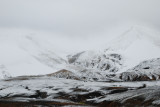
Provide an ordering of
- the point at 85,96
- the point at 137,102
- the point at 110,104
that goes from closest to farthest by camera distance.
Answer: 1. the point at 137,102
2. the point at 110,104
3. the point at 85,96

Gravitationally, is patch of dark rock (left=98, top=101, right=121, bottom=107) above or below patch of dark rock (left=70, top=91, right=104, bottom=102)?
below

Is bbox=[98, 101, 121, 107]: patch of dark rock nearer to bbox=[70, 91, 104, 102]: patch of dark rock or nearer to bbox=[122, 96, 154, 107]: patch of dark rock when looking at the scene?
bbox=[122, 96, 154, 107]: patch of dark rock

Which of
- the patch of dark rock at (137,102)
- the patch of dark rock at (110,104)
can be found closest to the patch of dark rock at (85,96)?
the patch of dark rock at (110,104)

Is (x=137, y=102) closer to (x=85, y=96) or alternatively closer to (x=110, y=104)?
(x=110, y=104)

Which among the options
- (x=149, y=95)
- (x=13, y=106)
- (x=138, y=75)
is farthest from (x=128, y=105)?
(x=138, y=75)

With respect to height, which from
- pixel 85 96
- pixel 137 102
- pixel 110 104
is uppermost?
pixel 85 96

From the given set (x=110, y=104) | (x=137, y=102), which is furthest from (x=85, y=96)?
(x=137, y=102)

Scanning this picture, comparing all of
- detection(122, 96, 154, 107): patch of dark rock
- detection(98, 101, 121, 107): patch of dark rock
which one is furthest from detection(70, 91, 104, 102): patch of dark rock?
detection(122, 96, 154, 107): patch of dark rock

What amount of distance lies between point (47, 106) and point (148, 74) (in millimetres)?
148437

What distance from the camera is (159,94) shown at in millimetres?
56094

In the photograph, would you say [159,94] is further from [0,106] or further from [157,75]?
[157,75]

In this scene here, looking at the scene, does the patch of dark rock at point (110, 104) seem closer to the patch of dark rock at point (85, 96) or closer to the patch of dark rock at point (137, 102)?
the patch of dark rock at point (137, 102)

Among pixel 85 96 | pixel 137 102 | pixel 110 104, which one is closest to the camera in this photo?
pixel 137 102

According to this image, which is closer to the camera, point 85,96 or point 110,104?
point 110,104
